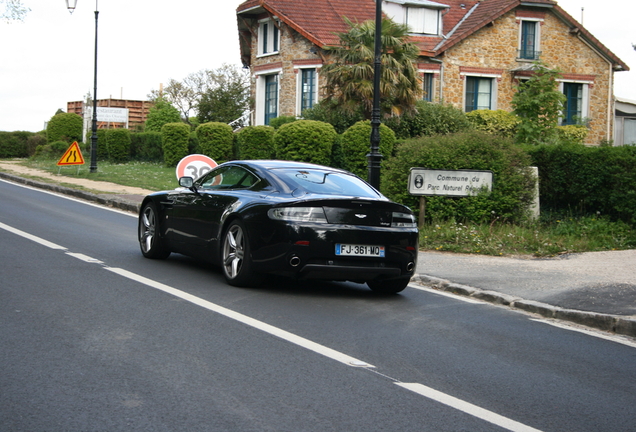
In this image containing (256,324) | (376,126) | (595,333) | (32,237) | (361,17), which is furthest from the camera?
(361,17)

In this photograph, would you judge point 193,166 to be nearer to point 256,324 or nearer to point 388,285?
point 388,285

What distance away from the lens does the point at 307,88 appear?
124 feet

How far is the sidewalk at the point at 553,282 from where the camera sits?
26.2ft

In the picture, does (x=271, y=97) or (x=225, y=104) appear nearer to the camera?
(x=271, y=97)

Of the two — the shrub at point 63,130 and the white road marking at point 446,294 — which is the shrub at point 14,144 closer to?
the shrub at point 63,130

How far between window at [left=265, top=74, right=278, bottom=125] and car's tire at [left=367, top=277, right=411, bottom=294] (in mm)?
31139

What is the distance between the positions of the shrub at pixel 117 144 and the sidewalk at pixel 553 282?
32.4m

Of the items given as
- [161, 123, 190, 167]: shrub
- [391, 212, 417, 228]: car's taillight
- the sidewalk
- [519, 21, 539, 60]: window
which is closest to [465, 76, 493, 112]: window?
[519, 21, 539, 60]: window

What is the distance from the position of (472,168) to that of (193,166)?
5.63m

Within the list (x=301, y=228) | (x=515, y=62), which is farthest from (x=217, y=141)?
(x=301, y=228)

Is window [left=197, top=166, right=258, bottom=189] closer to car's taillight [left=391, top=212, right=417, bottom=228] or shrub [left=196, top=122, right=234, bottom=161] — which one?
car's taillight [left=391, top=212, right=417, bottom=228]

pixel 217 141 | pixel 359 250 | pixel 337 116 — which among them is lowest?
pixel 359 250

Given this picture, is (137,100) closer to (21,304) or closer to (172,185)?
(172,185)

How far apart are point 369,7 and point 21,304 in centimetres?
3594
